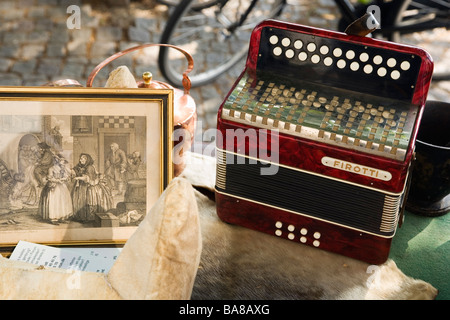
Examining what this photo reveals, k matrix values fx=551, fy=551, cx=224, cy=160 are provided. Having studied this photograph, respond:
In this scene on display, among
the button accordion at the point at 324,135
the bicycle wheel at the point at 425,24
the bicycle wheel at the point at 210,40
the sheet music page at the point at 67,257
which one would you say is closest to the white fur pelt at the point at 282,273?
the button accordion at the point at 324,135

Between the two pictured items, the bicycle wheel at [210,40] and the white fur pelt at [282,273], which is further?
the bicycle wheel at [210,40]

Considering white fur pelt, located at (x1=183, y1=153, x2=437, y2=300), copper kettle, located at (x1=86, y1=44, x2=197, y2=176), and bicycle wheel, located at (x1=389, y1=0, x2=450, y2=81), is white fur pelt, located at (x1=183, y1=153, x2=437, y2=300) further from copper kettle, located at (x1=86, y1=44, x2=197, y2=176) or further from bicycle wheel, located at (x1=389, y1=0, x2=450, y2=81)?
bicycle wheel, located at (x1=389, y1=0, x2=450, y2=81)

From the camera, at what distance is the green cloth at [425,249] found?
146 cm

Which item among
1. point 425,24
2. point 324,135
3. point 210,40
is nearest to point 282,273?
point 324,135

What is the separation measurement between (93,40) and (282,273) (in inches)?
104

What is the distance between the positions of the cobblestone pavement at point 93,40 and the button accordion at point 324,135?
1.69m

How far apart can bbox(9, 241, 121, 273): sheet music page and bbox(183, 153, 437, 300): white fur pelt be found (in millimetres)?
232

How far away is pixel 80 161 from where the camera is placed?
4.28ft

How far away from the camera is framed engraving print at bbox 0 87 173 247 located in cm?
126

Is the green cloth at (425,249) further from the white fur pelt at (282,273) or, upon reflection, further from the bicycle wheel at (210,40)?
the bicycle wheel at (210,40)

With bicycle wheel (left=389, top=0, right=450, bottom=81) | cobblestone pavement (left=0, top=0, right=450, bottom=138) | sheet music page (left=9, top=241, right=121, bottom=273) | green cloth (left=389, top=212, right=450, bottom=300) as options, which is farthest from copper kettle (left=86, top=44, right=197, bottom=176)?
bicycle wheel (left=389, top=0, right=450, bottom=81)
